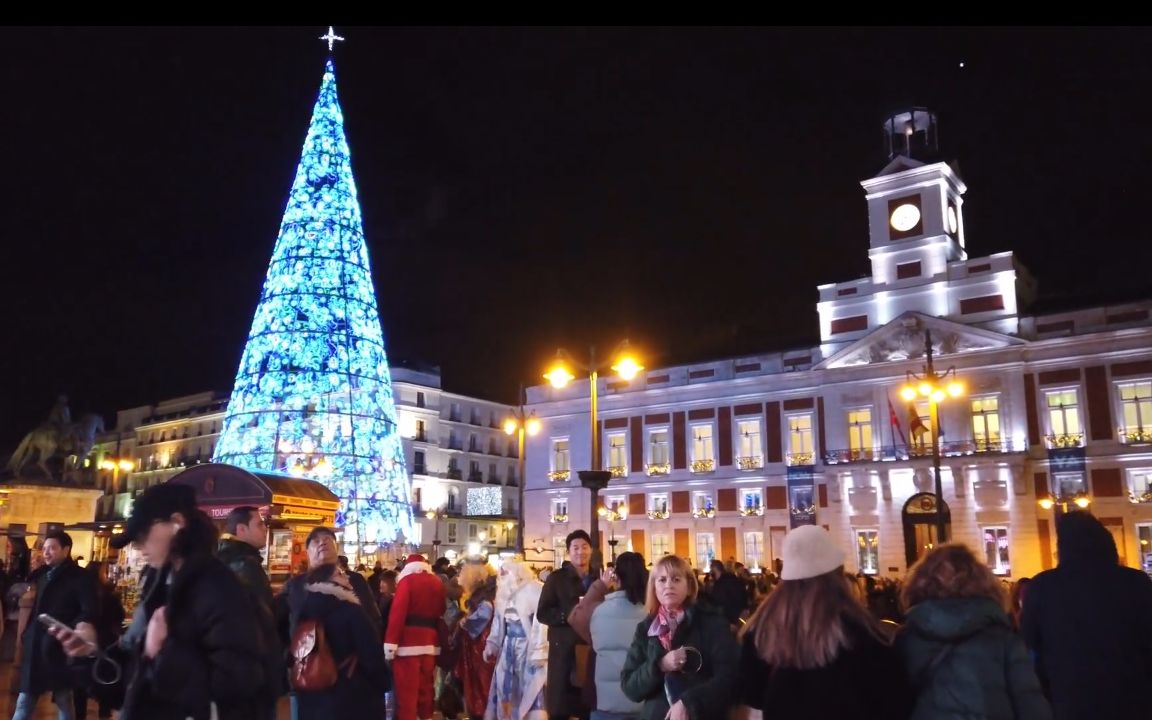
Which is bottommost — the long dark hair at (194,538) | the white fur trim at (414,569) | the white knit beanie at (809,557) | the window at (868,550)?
the window at (868,550)

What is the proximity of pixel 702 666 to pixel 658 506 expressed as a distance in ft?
123

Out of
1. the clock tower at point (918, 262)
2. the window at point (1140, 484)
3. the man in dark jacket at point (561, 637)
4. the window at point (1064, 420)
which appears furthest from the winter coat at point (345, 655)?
the clock tower at point (918, 262)

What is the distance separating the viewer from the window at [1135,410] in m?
32.1

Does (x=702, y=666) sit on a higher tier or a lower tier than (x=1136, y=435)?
lower

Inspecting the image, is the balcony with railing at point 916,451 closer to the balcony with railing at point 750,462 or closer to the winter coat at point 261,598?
the balcony with railing at point 750,462

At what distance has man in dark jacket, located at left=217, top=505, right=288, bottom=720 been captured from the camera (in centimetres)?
377

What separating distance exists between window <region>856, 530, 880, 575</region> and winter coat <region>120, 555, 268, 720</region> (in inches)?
1368

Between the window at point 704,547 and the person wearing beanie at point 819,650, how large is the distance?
37.1 m

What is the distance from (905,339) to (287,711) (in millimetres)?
30906

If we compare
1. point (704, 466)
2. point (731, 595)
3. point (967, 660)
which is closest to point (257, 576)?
point (967, 660)

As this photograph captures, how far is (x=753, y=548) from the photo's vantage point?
126ft

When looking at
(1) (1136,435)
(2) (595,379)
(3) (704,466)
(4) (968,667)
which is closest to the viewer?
(4) (968,667)

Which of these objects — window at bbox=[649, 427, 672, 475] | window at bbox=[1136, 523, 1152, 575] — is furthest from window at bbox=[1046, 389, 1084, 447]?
window at bbox=[649, 427, 672, 475]

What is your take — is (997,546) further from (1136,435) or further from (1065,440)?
(1136,435)
